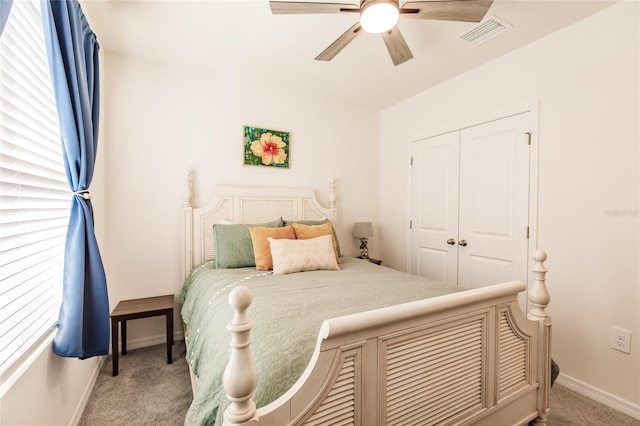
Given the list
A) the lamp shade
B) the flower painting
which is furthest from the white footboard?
the flower painting

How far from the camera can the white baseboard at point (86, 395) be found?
5.39ft

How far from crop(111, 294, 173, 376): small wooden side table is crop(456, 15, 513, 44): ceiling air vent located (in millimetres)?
3110

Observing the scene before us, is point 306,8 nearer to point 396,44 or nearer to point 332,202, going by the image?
point 396,44

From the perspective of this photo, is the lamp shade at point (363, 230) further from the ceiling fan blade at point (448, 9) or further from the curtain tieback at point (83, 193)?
the curtain tieback at point (83, 193)

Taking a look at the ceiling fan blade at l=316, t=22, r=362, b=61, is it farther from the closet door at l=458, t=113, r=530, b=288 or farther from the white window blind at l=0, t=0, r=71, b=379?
the closet door at l=458, t=113, r=530, b=288

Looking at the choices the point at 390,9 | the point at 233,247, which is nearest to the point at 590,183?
the point at 390,9

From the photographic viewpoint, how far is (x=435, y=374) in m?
1.18

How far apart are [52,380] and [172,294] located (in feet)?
4.35

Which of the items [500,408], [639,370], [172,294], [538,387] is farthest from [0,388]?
[639,370]

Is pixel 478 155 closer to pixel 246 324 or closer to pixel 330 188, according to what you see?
pixel 330 188

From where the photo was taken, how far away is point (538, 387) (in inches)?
59.2

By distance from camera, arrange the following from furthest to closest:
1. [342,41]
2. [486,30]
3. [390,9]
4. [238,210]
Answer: [238,210]
[486,30]
[342,41]
[390,9]

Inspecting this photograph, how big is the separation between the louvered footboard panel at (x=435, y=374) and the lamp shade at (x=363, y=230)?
2147mm

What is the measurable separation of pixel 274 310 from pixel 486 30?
2437 millimetres
